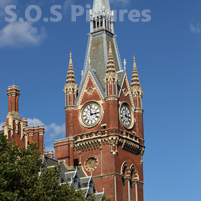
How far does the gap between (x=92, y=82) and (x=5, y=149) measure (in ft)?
125

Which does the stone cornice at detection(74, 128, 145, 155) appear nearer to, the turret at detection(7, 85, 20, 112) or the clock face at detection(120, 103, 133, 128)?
the clock face at detection(120, 103, 133, 128)

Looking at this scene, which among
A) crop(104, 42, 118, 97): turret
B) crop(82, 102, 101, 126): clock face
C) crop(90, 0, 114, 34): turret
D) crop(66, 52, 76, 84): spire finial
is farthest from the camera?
crop(90, 0, 114, 34): turret

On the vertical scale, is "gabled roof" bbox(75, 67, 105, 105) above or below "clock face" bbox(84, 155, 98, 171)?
above

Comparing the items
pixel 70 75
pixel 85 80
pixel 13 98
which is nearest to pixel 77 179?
pixel 13 98

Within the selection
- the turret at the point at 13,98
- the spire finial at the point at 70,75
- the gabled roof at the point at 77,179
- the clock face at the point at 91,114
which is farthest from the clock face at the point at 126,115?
the turret at the point at 13,98

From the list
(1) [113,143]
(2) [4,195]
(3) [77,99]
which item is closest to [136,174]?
(1) [113,143]

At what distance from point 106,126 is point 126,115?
448 cm

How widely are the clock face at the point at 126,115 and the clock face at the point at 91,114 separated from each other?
314cm

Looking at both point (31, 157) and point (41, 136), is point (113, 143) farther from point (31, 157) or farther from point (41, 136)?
point (31, 157)

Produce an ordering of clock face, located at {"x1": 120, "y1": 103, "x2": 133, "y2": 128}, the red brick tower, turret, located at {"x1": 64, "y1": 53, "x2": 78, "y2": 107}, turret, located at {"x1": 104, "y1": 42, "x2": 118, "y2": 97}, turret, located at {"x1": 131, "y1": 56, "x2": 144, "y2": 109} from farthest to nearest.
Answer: turret, located at {"x1": 131, "y1": 56, "x2": 144, "y2": 109} < turret, located at {"x1": 64, "y1": 53, "x2": 78, "y2": 107} < clock face, located at {"x1": 120, "y1": 103, "x2": 133, "y2": 128} < turret, located at {"x1": 104, "y1": 42, "x2": 118, "y2": 97} < the red brick tower

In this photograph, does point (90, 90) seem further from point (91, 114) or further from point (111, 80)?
point (111, 80)

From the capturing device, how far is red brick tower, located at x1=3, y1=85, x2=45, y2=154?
7556cm

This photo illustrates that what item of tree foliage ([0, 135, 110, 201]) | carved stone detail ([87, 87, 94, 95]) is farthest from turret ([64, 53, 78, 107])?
tree foliage ([0, 135, 110, 201])

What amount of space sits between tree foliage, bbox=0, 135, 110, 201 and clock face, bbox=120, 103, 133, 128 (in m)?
34.0
